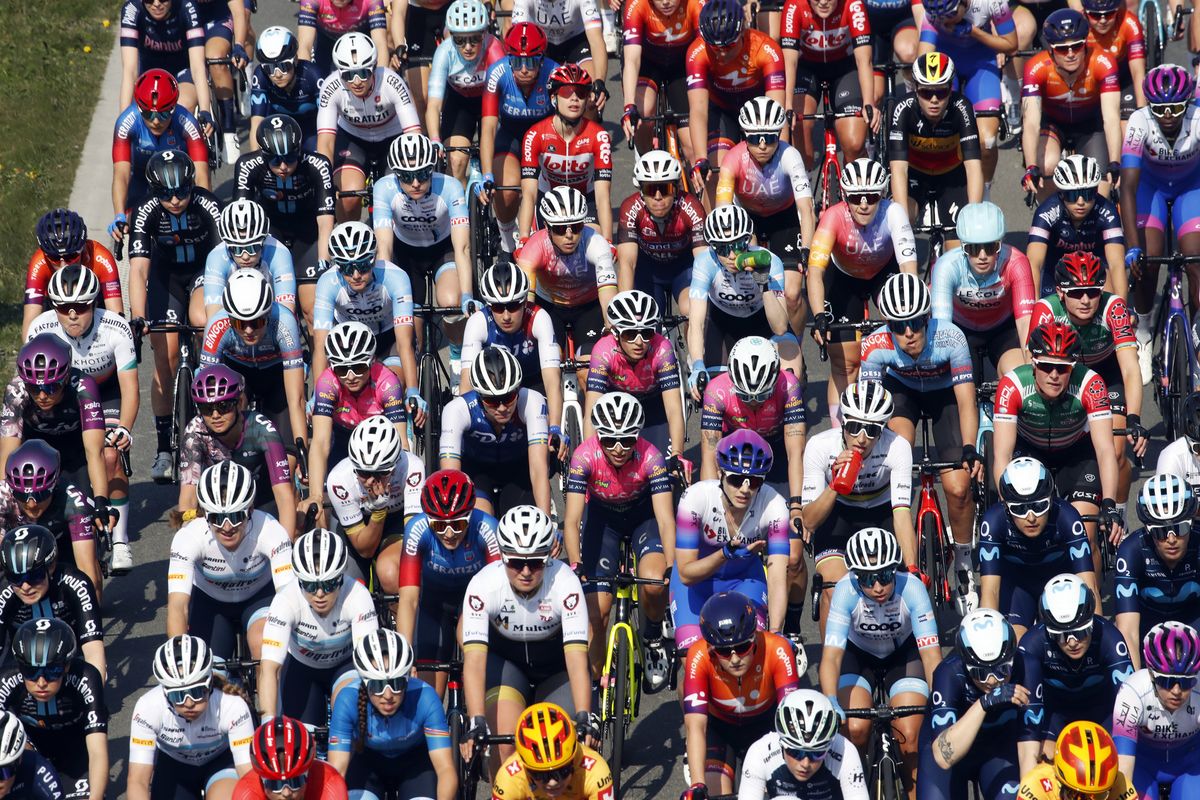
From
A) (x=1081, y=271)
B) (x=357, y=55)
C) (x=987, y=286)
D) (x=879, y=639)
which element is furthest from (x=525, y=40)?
(x=879, y=639)

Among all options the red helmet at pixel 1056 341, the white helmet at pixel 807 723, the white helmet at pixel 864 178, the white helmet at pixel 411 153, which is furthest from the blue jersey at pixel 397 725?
the white helmet at pixel 864 178

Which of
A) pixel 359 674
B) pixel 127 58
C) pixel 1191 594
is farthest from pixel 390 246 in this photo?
pixel 1191 594

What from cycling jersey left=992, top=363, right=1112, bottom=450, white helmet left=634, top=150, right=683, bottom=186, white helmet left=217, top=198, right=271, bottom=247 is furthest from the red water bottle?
white helmet left=217, top=198, right=271, bottom=247

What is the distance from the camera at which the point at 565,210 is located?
57.7ft

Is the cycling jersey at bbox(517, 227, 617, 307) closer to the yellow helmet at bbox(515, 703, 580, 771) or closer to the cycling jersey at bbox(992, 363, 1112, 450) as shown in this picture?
the cycling jersey at bbox(992, 363, 1112, 450)

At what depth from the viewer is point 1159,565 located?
1455cm

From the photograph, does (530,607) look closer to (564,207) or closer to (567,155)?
(564,207)

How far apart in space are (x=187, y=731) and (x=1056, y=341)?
6433 mm

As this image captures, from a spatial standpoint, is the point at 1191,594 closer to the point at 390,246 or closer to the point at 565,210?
the point at 565,210

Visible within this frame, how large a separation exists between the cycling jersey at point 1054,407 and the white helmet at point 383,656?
4.91 meters

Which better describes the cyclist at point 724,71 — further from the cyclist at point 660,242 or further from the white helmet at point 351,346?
the white helmet at point 351,346

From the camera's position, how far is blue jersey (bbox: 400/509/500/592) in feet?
48.0

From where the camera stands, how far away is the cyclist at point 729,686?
44.0 feet

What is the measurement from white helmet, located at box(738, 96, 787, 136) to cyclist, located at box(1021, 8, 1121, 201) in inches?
86.5
